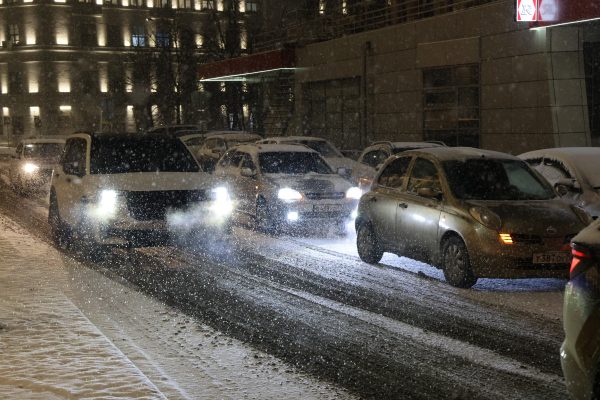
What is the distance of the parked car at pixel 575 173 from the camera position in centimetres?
1167

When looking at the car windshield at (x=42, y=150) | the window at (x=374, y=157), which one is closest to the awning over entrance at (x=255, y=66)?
the car windshield at (x=42, y=150)

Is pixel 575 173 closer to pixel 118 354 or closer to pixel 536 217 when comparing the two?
pixel 536 217

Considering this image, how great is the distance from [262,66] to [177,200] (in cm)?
2574

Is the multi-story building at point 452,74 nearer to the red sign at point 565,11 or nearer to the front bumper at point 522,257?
the red sign at point 565,11

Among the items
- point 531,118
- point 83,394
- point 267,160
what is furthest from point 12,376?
point 531,118

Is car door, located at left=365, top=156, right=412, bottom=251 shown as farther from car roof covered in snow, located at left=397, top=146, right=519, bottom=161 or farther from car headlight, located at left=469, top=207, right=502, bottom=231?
car headlight, located at left=469, top=207, right=502, bottom=231

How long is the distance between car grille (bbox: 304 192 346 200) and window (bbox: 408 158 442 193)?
12.2ft

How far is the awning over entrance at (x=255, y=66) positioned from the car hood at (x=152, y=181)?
81.2 ft

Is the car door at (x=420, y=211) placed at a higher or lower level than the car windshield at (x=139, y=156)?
lower

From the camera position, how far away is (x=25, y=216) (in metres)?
18.4

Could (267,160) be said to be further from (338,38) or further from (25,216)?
(338,38)

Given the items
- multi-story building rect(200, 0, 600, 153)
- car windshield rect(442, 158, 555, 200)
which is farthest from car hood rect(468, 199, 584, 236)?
multi-story building rect(200, 0, 600, 153)

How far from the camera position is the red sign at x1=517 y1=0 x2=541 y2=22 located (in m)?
20.6

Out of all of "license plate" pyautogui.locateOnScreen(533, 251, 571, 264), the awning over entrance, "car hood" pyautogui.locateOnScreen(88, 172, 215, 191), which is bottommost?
"license plate" pyautogui.locateOnScreen(533, 251, 571, 264)
